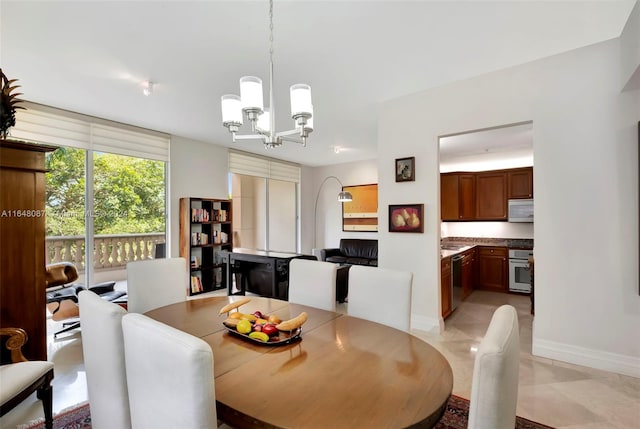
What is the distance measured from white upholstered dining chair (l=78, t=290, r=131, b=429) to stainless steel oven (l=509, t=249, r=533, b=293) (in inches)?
229

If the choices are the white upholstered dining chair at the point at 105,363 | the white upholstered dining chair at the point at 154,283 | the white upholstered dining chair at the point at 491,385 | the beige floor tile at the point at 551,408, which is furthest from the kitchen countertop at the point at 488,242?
the white upholstered dining chair at the point at 105,363

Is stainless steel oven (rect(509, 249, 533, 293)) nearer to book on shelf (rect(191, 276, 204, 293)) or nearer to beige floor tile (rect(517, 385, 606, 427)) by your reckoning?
beige floor tile (rect(517, 385, 606, 427))

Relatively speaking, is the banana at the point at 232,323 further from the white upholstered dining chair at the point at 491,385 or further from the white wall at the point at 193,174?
the white wall at the point at 193,174

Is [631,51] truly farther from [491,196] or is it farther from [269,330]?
[491,196]

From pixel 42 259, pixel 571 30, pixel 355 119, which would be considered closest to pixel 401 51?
pixel 571 30

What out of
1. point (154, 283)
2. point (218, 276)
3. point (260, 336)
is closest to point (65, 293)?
point (154, 283)

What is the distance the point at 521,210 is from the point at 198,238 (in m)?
5.72

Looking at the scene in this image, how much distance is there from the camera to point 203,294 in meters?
5.12

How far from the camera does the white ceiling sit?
2053mm

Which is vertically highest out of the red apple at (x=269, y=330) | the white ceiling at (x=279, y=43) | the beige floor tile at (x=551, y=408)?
the white ceiling at (x=279, y=43)

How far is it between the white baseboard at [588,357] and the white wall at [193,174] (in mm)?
5026

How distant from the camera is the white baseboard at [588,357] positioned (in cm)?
241

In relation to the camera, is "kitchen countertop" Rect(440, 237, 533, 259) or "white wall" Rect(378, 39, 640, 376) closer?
"white wall" Rect(378, 39, 640, 376)

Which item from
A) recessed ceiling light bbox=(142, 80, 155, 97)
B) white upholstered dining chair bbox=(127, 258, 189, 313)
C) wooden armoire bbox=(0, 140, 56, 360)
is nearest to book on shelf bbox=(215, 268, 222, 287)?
white upholstered dining chair bbox=(127, 258, 189, 313)
